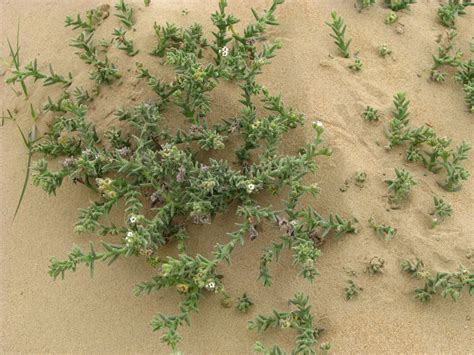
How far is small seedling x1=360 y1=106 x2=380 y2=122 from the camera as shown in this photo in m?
3.67

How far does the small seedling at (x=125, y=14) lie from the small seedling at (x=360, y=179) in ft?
5.96

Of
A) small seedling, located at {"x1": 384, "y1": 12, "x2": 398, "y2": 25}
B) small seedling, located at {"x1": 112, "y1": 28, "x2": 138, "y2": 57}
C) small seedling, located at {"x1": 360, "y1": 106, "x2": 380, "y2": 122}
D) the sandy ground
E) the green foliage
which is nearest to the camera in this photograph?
the green foliage

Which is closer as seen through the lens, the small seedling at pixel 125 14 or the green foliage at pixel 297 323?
the green foliage at pixel 297 323

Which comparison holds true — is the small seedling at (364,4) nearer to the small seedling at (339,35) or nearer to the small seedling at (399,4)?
the small seedling at (399,4)

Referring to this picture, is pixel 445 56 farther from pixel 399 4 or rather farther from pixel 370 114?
pixel 370 114

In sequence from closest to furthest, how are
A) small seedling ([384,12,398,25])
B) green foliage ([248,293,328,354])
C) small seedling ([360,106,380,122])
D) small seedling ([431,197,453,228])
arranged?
green foliage ([248,293,328,354]) → small seedling ([431,197,453,228]) → small seedling ([360,106,380,122]) → small seedling ([384,12,398,25])

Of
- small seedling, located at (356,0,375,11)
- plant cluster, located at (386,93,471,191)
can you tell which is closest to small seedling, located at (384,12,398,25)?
small seedling, located at (356,0,375,11)

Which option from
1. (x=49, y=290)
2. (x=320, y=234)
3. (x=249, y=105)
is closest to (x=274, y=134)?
(x=249, y=105)

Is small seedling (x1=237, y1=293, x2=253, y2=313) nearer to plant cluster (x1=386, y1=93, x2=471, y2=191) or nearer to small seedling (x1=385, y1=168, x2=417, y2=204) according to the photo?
small seedling (x1=385, y1=168, x2=417, y2=204)

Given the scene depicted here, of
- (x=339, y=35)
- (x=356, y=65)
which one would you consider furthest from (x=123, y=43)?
(x=356, y=65)

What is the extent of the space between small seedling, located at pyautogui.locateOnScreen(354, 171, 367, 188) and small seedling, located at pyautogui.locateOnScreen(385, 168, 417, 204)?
0.13m

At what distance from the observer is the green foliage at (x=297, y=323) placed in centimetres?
299

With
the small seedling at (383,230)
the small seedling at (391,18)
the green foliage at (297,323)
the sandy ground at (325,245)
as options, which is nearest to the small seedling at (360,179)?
the sandy ground at (325,245)

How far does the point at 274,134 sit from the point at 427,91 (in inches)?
47.9
